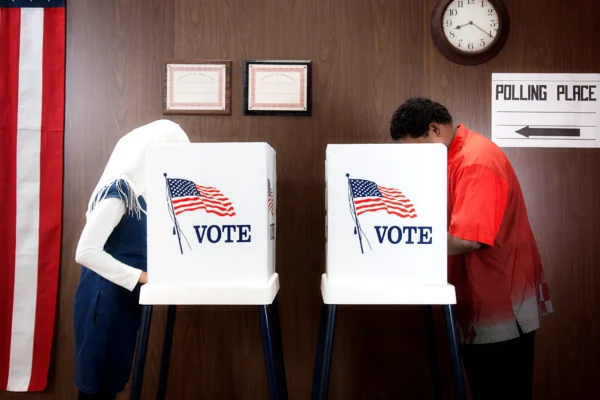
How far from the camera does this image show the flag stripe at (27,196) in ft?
6.19

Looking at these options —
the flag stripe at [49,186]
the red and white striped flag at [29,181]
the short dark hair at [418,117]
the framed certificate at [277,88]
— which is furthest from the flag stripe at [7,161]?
the short dark hair at [418,117]

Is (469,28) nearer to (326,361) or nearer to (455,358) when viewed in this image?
(455,358)

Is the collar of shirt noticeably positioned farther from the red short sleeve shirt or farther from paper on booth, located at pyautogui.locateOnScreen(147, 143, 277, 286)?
paper on booth, located at pyautogui.locateOnScreen(147, 143, 277, 286)

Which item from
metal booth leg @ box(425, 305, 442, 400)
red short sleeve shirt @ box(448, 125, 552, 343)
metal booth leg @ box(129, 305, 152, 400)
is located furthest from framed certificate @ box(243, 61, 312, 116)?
metal booth leg @ box(129, 305, 152, 400)

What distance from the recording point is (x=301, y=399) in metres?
1.90

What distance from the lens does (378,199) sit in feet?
3.54

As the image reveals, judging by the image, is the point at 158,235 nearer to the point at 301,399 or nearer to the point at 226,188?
the point at 226,188

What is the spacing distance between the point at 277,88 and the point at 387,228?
3.42ft

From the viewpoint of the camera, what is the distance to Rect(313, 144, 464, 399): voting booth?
106 cm

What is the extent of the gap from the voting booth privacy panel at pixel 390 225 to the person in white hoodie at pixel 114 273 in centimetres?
63

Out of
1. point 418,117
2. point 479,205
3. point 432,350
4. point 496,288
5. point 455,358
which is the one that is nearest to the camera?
point 455,358

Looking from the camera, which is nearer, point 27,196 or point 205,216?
point 205,216

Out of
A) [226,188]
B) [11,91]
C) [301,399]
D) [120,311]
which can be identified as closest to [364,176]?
[226,188]

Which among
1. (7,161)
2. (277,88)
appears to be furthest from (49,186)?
(277,88)
